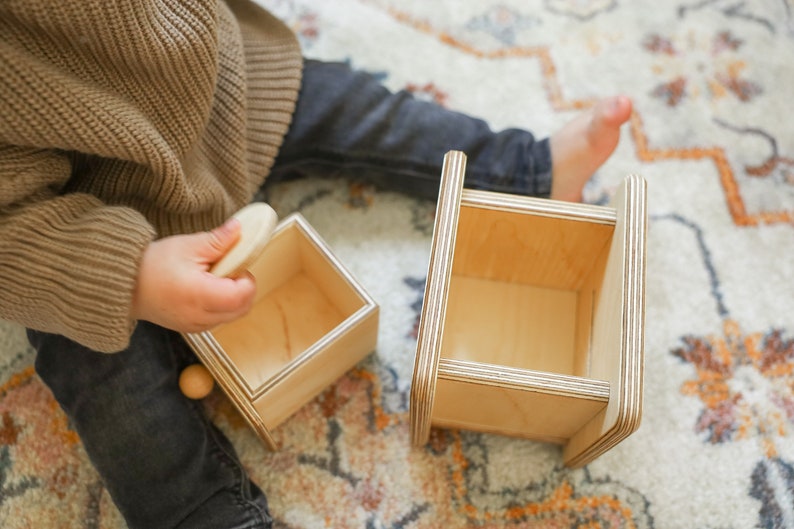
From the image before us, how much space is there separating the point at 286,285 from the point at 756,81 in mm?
673

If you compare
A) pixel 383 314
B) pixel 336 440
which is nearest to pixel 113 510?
pixel 336 440

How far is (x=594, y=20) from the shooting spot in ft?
3.17

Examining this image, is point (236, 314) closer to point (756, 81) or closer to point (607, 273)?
point (607, 273)

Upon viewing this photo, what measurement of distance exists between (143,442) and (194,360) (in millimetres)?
99

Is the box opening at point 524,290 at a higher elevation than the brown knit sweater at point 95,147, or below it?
below

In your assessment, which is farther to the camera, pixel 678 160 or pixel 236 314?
pixel 678 160

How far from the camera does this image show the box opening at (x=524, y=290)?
654 mm

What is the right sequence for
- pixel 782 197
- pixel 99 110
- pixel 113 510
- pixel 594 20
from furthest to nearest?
pixel 594 20, pixel 782 197, pixel 113 510, pixel 99 110

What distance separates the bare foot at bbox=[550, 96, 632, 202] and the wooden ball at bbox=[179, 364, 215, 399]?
0.42m

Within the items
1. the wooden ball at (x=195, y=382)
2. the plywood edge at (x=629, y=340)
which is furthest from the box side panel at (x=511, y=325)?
the wooden ball at (x=195, y=382)

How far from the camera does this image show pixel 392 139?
0.76m

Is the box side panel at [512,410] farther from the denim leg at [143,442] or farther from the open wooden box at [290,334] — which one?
the denim leg at [143,442]

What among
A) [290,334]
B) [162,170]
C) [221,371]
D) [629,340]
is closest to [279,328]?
[290,334]

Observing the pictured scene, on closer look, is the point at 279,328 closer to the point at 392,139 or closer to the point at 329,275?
the point at 329,275
